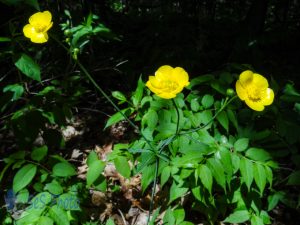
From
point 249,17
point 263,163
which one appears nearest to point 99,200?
point 263,163

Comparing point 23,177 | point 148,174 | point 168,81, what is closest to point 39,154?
point 23,177

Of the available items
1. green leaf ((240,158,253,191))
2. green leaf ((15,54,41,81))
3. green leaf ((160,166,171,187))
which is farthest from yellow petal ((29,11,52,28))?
green leaf ((240,158,253,191))

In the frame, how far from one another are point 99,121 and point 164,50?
3.64 feet

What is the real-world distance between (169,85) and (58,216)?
0.91 metres

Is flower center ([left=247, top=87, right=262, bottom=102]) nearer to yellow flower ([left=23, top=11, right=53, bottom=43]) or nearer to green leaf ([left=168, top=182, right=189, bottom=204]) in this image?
green leaf ([left=168, top=182, right=189, bottom=204])

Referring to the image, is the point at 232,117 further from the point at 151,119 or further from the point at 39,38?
the point at 39,38

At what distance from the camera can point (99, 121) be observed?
3.47 m

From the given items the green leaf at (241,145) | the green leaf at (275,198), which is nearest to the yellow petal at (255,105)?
the green leaf at (241,145)

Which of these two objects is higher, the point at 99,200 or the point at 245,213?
the point at 245,213

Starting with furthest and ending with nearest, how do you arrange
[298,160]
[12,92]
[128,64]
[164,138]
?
1. [128,64]
2. [12,92]
3. [298,160]
4. [164,138]

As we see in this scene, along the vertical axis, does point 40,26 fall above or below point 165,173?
above

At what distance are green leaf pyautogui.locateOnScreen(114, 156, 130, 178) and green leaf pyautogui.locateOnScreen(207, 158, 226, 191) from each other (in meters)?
0.44

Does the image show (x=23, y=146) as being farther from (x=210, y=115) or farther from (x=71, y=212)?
(x=210, y=115)

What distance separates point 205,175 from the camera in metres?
1.52
